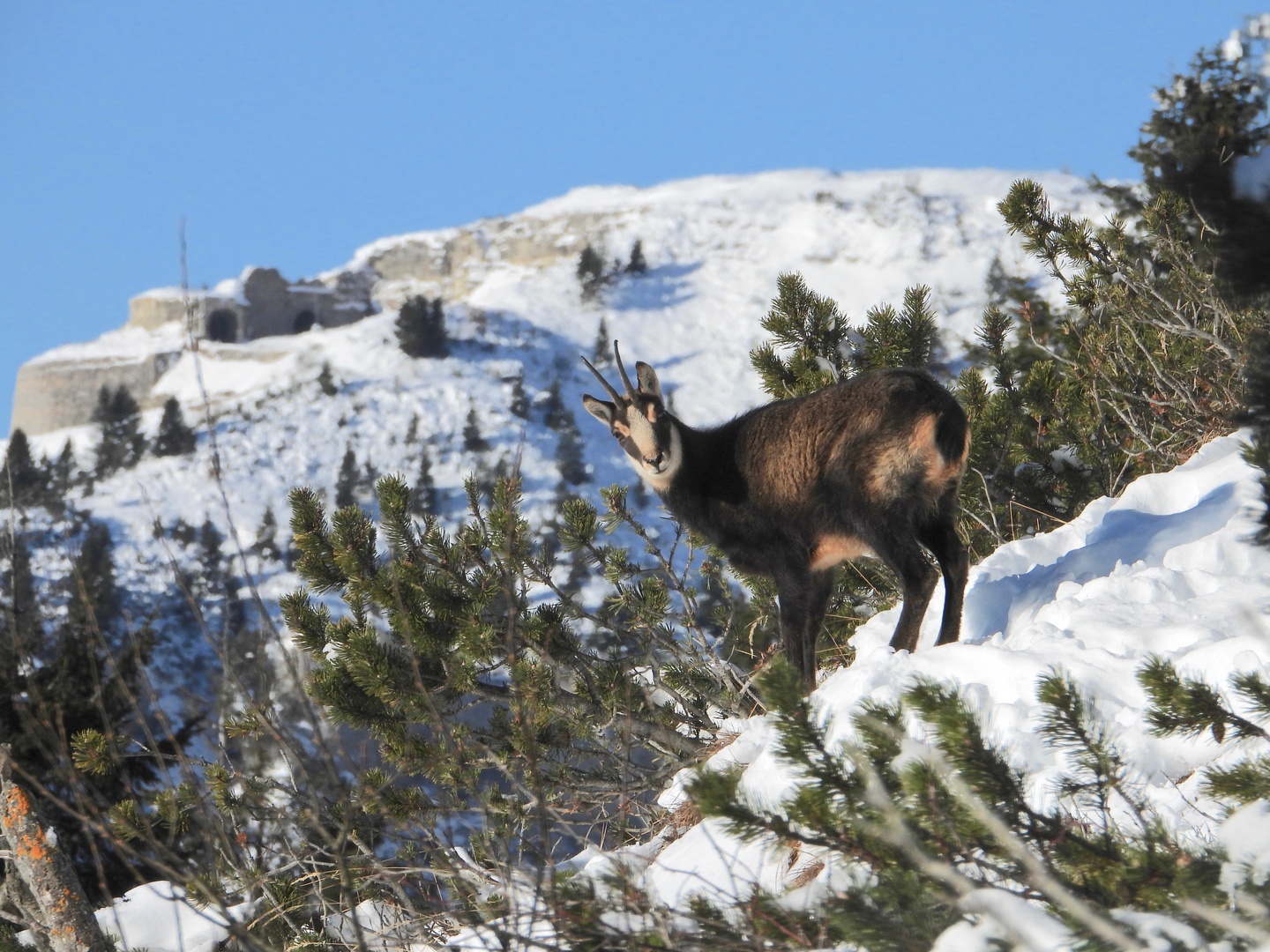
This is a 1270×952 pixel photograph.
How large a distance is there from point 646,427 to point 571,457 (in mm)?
55520

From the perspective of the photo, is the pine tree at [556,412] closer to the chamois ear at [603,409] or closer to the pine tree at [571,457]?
the pine tree at [571,457]

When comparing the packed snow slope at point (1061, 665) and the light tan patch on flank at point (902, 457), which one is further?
the light tan patch on flank at point (902, 457)

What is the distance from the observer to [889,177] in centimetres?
12138

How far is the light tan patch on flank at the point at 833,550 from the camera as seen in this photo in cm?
506

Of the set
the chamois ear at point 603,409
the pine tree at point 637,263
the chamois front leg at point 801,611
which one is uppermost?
the pine tree at point 637,263

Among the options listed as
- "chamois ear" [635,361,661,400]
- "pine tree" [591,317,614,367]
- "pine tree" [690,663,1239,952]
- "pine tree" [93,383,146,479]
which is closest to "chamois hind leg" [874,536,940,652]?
"chamois ear" [635,361,661,400]

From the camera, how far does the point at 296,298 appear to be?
308ft

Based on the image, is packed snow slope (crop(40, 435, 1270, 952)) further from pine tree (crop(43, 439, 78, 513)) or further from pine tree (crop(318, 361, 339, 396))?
pine tree (crop(318, 361, 339, 396))

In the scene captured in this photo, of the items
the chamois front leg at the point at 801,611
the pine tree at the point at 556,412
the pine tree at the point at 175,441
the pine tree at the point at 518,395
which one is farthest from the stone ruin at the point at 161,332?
the chamois front leg at the point at 801,611

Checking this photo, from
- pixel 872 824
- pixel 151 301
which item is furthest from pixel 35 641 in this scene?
pixel 151 301

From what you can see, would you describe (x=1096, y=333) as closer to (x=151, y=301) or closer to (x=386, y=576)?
(x=386, y=576)

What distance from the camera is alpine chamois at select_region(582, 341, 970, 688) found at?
16.1ft

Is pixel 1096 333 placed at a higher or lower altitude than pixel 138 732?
higher

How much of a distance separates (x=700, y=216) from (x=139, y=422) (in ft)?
199
